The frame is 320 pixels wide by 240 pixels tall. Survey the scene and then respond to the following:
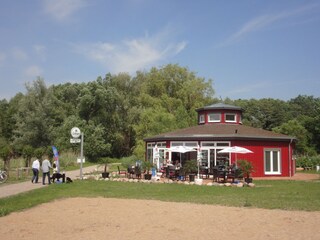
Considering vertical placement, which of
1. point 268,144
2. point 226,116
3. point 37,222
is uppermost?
point 226,116

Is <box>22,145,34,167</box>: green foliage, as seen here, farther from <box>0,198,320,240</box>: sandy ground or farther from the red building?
<box>0,198,320,240</box>: sandy ground

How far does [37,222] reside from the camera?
361 inches

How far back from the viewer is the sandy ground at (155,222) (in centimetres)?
773

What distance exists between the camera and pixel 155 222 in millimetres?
9156

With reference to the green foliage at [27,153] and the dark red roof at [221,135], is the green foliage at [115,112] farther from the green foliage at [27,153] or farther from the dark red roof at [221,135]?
the green foliage at [27,153]

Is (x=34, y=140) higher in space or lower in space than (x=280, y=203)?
higher

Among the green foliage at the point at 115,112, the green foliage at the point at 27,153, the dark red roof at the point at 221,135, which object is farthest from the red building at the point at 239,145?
the green foliage at the point at 115,112

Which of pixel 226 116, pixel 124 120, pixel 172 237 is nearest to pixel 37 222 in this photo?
pixel 172 237

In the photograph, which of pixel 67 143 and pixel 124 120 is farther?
pixel 124 120

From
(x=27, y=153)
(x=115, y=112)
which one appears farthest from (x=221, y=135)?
(x=115, y=112)

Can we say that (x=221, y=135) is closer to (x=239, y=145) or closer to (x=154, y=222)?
(x=239, y=145)

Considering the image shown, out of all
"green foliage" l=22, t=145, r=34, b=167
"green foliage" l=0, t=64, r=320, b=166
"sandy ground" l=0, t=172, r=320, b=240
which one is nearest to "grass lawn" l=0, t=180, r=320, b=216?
"sandy ground" l=0, t=172, r=320, b=240

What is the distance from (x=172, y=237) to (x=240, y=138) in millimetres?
17940

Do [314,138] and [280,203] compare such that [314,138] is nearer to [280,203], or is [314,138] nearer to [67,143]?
[67,143]
